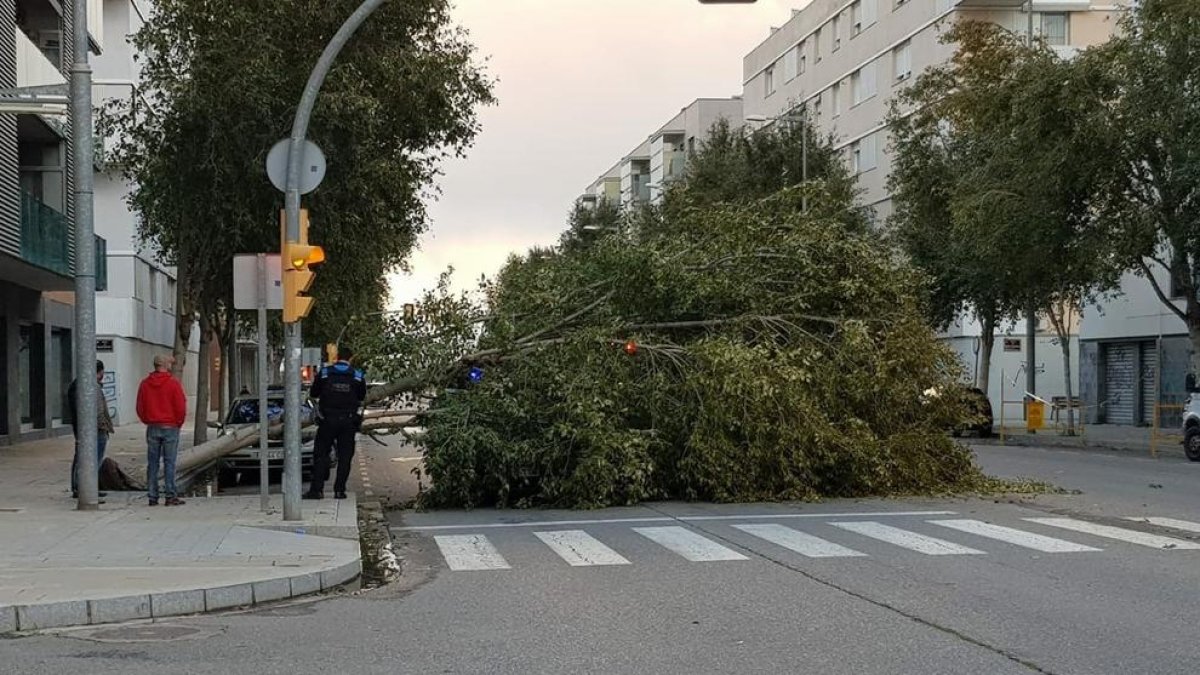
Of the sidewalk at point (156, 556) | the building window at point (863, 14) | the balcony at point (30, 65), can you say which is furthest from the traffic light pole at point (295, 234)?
the building window at point (863, 14)

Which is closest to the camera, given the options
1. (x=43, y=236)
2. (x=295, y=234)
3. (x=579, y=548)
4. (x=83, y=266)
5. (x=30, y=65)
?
(x=579, y=548)

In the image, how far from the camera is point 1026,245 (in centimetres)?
2658

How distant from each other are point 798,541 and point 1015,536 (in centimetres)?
225

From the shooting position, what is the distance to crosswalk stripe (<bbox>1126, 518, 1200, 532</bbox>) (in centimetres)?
1239

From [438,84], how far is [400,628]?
12112mm

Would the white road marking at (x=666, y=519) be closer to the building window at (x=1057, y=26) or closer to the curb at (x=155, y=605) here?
the curb at (x=155, y=605)

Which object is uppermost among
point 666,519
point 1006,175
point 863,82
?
point 863,82

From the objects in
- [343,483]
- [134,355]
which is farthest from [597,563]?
[134,355]

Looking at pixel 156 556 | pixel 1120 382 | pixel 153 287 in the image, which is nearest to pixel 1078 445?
pixel 1120 382

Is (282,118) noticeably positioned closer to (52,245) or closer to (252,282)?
(252,282)

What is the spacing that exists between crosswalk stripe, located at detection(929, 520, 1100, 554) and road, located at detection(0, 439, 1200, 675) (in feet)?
0.10

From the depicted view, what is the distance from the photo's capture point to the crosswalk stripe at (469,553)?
10.5 meters

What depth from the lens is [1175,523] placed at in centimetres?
1283

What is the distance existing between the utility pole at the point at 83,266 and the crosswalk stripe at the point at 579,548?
537cm
